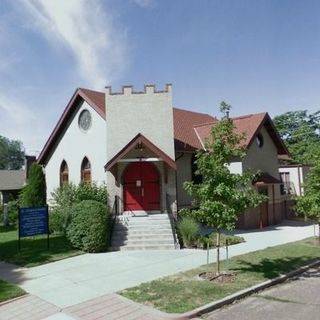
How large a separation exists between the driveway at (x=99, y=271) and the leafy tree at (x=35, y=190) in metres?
12.0

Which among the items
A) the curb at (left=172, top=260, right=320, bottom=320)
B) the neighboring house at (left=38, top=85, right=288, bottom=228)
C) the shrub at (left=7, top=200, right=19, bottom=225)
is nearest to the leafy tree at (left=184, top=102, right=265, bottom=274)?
the curb at (left=172, top=260, right=320, bottom=320)

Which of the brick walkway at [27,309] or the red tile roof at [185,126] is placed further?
the red tile roof at [185,126]

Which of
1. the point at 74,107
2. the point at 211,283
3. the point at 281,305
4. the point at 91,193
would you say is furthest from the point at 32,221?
the point at 281,305

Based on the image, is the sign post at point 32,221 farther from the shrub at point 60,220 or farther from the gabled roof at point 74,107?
the gabled roof at point 74,107

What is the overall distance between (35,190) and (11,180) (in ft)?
72.0

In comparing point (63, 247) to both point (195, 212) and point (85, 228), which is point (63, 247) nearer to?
point (85, 228)

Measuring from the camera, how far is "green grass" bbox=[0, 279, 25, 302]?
11008mm

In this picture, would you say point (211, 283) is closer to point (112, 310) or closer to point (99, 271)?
point (112, 310)

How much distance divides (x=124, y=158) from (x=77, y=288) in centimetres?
933

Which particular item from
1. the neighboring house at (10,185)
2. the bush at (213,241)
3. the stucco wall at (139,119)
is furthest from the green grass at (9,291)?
the neighboring house at (10,185)

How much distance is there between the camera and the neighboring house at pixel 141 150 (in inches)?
808

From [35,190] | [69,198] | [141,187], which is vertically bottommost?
[69,198]

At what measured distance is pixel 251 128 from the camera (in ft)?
80.2

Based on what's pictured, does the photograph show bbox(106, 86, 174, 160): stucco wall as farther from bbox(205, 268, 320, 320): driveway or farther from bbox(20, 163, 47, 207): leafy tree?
bbox(205, 268, 320, 320): driveway
